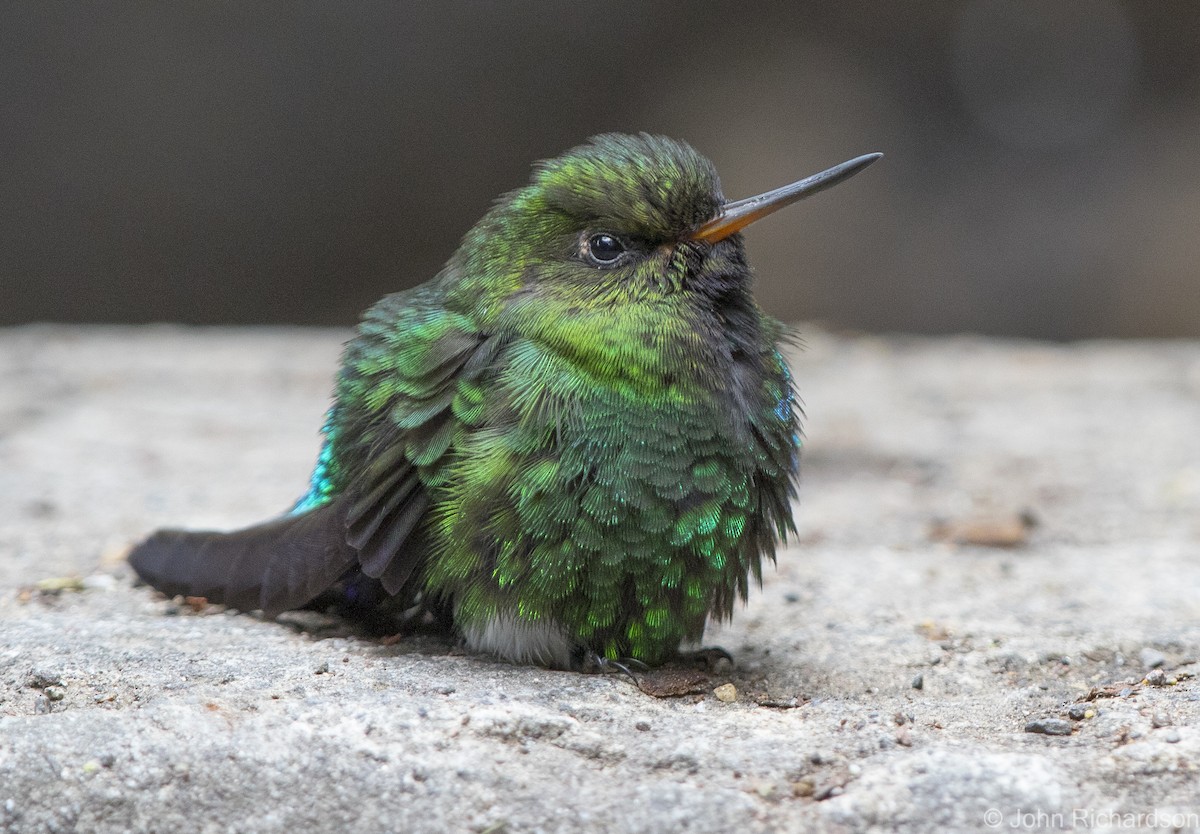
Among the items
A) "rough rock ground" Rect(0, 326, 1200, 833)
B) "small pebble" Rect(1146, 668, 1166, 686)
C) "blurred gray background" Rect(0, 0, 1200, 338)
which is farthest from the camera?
"blurred gray background" Rect(0, 0, 1200, 338)

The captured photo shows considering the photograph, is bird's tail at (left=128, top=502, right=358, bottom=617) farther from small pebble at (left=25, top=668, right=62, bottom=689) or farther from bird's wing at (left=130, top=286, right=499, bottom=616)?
small pebble at (left=25, top=668, right=62, bottom=689)

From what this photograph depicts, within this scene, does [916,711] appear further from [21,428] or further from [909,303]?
[909,303]

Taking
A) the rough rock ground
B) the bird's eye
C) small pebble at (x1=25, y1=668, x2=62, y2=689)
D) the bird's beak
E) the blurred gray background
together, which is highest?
the blurred gray background

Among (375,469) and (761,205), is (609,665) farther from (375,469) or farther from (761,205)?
(761,205)

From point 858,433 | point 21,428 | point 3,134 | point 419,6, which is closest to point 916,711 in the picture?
point 858,433

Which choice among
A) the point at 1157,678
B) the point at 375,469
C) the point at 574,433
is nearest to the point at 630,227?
the point at 574,433

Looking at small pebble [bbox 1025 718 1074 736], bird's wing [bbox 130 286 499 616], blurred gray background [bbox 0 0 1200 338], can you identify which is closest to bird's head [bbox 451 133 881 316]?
bird's wing [bbox 130 286 499 616]

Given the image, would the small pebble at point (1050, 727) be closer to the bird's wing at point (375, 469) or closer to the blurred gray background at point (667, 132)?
the bird's wing at point (375, 469)
